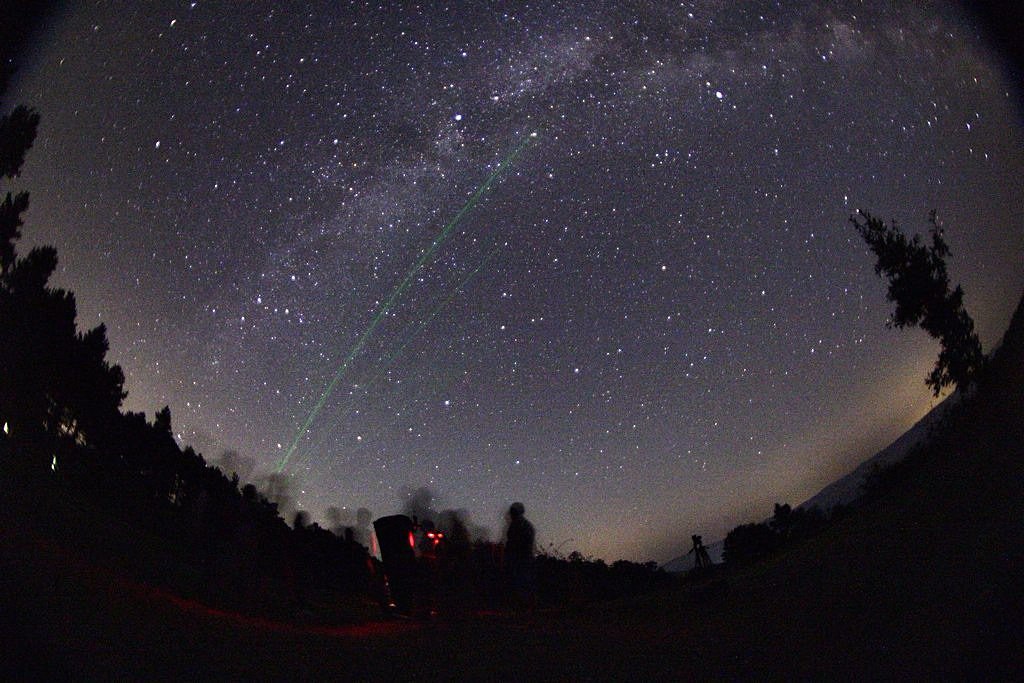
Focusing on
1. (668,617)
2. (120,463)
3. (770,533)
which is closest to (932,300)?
(770,533)

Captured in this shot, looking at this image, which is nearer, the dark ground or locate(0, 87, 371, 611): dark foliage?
the dark ground

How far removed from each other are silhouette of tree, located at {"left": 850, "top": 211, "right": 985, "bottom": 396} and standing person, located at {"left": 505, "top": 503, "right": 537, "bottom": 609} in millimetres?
1697

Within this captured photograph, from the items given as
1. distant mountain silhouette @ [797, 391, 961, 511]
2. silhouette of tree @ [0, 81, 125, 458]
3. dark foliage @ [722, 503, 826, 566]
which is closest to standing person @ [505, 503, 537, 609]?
dark foliage @ [722, 503, 826, 566]

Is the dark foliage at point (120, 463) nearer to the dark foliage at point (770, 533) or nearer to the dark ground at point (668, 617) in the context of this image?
the dark ground at point (668, 617)

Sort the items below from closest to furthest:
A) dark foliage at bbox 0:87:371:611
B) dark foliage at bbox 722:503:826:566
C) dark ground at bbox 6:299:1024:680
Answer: dark ground at bbox 6:299:1024:680
dark foliage at bbox 0:87:371:611
dark foliage at bbox 722:503:826:566

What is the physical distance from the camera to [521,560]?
1872 millimetres

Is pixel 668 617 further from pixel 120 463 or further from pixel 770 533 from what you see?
pixel 120 463

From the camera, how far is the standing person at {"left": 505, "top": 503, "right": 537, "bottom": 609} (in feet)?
6.02

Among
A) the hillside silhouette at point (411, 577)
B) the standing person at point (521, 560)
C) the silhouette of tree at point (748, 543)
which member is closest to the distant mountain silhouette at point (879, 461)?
the hillside silhouette at point (411, 577)

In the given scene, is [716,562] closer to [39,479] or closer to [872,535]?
[872,535]

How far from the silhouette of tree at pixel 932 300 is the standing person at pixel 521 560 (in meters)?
1.70

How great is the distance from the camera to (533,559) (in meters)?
1.90

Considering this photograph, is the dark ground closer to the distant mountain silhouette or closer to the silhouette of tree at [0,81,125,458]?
the distant mountain silhouette

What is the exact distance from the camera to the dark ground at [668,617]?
133 centimetres
